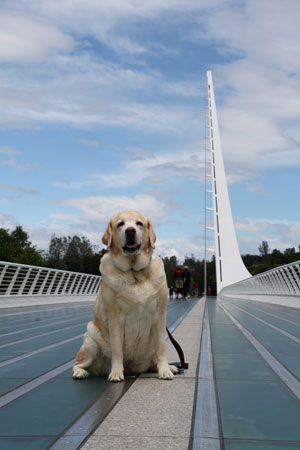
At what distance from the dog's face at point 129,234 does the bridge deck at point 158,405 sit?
39.7 inches

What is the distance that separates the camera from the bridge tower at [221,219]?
7881 cm

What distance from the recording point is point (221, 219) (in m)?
84.3

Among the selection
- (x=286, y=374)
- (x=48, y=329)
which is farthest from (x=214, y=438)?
(x=48, y=329)

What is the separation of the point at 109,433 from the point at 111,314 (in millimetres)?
1376

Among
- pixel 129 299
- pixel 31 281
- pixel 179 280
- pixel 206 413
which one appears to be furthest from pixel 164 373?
pixel 179 280

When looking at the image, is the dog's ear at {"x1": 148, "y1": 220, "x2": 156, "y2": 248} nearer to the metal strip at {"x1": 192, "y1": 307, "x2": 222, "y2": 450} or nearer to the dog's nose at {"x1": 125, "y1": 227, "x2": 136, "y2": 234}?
the dog's nose at {"x1": 125, "y1": 227, "x2": 136, "y2": 234}

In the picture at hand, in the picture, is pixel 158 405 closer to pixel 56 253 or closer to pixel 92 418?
pixel 92 418

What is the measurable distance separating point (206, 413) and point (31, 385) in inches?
61.2

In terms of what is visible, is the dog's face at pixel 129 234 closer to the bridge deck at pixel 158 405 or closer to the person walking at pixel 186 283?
the bridge deck at pixel 158 405

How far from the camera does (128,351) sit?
15.2 ft

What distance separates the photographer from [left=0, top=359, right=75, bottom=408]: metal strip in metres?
3.99

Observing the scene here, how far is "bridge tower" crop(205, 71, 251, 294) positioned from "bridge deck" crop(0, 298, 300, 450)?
72.0 meters

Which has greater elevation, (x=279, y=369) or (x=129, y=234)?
(x=129, y=234)

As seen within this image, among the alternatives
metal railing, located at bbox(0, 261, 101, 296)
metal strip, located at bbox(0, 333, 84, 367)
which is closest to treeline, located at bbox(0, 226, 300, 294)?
metal railing, located at bbox(0, 261, 101, 296)
